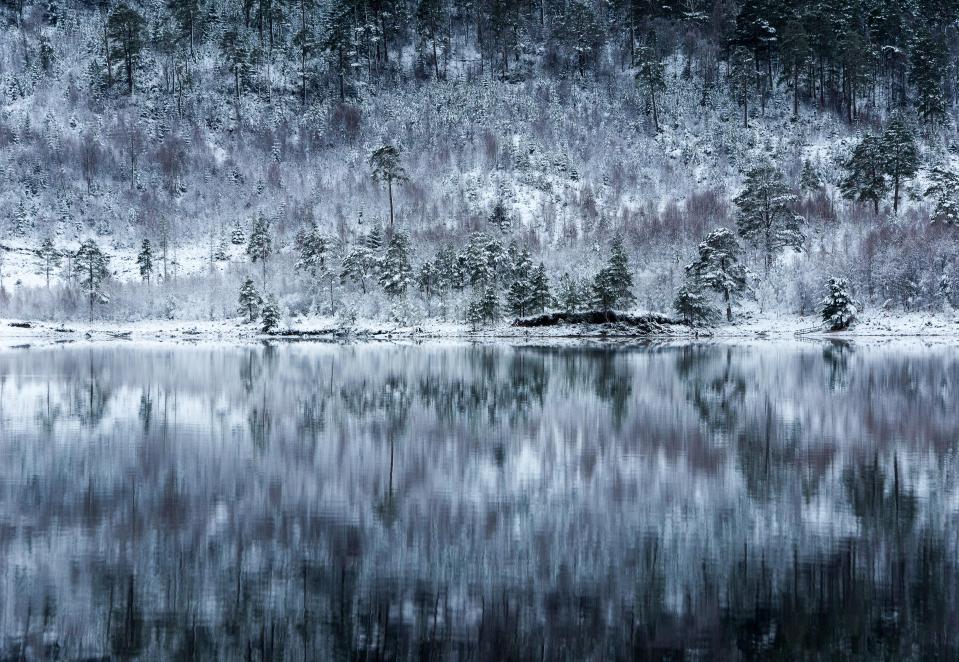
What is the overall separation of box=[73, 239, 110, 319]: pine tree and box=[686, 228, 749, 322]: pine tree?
61644 millimetres

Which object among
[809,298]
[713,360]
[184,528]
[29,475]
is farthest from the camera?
[809,298]

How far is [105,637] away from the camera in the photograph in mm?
9336

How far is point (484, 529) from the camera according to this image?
1305 cm

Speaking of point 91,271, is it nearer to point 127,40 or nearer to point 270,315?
point 270,315

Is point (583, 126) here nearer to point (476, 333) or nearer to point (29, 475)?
point (476, 333)

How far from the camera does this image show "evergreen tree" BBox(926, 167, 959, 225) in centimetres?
8006

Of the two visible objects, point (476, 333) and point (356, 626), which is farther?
point (476, 333)

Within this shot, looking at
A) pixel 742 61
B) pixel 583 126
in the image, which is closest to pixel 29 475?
pixel 583 126

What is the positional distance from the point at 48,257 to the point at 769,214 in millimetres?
78447

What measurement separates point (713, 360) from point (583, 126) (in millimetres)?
78021

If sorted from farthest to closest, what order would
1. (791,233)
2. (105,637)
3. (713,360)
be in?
(791,233) → (713,360) → (105,637)

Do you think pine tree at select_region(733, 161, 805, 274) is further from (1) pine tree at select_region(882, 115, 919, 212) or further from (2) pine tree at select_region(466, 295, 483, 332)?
(2) pine tree at select_region(466, 295, 483, 332)

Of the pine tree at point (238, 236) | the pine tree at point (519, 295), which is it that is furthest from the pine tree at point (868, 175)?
the pine tree at point (238, 236)

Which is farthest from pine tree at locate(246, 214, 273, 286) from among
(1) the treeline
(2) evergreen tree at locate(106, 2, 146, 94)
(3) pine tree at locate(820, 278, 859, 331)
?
(3) pine tree at locate(820, 278, 859, 331)
